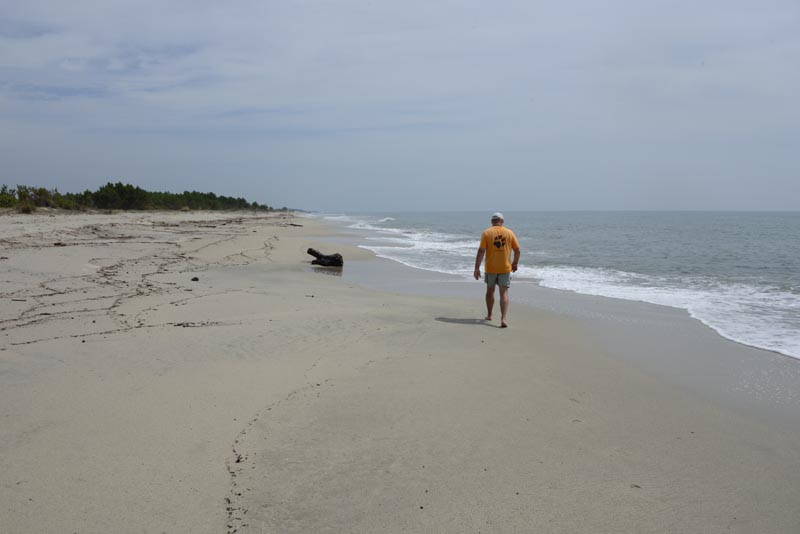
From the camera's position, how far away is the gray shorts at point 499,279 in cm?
848

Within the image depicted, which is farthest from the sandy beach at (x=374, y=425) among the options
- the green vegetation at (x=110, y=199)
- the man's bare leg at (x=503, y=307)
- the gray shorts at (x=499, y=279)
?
the green vegetation at (x=110, y=199)

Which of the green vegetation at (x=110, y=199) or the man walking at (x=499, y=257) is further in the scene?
the green vegetation at (x=110, y=199)

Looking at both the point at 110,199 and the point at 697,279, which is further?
the point at 110,199

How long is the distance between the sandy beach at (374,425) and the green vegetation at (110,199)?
113 ft

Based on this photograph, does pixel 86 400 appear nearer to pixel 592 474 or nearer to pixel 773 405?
pixel 592 474

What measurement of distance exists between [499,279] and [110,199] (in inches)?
2144

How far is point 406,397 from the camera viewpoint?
4.53 m

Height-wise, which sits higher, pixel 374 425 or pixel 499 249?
pixel 499 249

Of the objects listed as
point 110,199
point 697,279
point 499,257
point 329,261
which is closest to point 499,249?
point 499,257

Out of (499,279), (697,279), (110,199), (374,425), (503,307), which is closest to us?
(374,425)

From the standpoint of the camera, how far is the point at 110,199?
5269cm

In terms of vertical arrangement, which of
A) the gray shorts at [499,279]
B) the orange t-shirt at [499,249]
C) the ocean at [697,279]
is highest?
the orange t-shirt at [499,249]

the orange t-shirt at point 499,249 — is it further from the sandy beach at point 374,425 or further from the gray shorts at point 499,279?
the sandy beach at point 374,425

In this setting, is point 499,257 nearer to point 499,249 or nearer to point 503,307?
point 499,249
